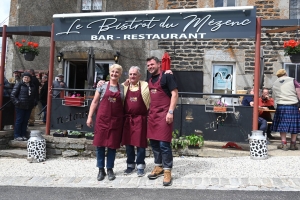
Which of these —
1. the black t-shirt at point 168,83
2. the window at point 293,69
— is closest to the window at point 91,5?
the window at point 293,69

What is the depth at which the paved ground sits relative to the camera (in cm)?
474

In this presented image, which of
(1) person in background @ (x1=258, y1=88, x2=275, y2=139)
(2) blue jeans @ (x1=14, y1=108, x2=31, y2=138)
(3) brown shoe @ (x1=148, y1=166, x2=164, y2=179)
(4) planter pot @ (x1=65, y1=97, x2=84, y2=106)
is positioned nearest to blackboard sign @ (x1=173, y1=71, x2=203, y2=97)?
(1) person in background @ (x1=258, y1=88, x2=275, y2=139)

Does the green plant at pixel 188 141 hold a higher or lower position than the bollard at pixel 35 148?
higher

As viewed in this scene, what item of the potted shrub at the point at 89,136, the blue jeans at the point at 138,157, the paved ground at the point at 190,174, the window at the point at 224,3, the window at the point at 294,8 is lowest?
the paved ground at the point at 190,174

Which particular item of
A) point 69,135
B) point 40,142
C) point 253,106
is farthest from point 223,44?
point 40,142

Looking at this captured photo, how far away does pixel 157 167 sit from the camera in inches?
200

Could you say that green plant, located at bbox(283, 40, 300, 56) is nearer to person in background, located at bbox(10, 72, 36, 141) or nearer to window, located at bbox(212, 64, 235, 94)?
window, located at bbox(212, 64, 235, 94)

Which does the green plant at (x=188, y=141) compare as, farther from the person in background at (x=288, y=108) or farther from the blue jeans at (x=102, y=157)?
the blue jeans at (x=102, y=157)

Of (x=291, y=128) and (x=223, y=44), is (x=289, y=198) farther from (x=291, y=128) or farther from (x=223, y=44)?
(x=223, y=44)

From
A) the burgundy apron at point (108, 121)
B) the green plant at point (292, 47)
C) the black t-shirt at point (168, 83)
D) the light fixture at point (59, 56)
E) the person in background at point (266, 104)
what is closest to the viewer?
the black t-shirt at point (168, 83)

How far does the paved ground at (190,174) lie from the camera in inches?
187

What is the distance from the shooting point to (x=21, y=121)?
7348mm

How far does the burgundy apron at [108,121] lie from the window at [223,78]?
6.13m

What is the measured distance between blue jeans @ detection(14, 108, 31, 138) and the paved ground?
1.04 meters
